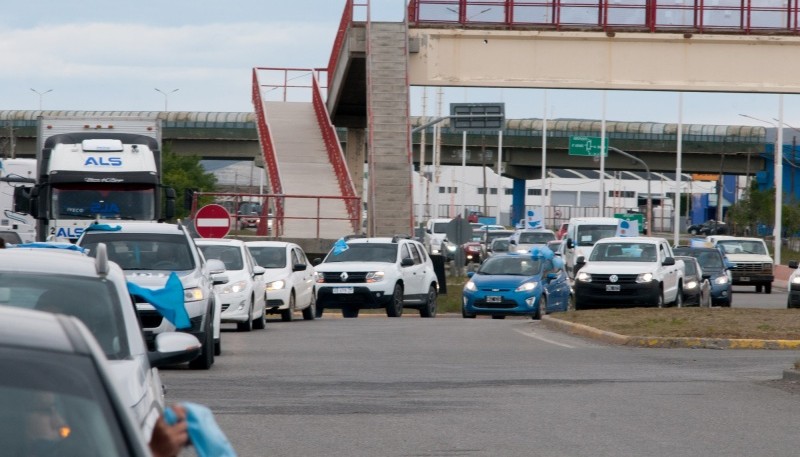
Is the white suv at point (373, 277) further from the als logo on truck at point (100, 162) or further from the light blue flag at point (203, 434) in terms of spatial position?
the light blue flag at point (203, 434)

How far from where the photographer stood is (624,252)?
1329 inches

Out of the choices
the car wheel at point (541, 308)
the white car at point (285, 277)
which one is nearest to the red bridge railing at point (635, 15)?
the car wheel at point (541, 308)

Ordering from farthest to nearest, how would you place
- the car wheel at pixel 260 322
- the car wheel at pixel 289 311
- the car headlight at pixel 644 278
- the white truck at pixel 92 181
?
A: the car headlight at pixel 644 278 → the car wheel at pixel 289 311 → the white truck at pixel 92 181 → the car wheel at pixel 260 322

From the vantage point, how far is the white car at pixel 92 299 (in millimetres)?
7480

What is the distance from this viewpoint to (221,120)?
287 ft

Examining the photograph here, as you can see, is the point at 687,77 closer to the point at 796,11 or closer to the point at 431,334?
the point at 796,11

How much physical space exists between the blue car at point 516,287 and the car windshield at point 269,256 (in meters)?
5.02

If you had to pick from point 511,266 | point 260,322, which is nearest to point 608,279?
point 511,266

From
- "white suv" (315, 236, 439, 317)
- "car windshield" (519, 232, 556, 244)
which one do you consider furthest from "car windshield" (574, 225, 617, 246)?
"car windshield" (519, 232, 556, 244)

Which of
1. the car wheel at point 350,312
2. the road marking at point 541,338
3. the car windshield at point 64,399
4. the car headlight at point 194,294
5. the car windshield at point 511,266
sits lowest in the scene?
the car wheel at point 350,312

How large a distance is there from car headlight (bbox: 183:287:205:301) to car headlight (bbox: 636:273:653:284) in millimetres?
17616

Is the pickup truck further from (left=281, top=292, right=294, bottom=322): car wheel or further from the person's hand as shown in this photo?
the person's hand

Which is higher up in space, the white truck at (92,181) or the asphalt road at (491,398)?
the white truck at (92,181)

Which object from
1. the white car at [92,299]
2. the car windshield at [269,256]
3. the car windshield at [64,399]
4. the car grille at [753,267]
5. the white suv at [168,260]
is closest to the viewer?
the car windshield at [64,399]
